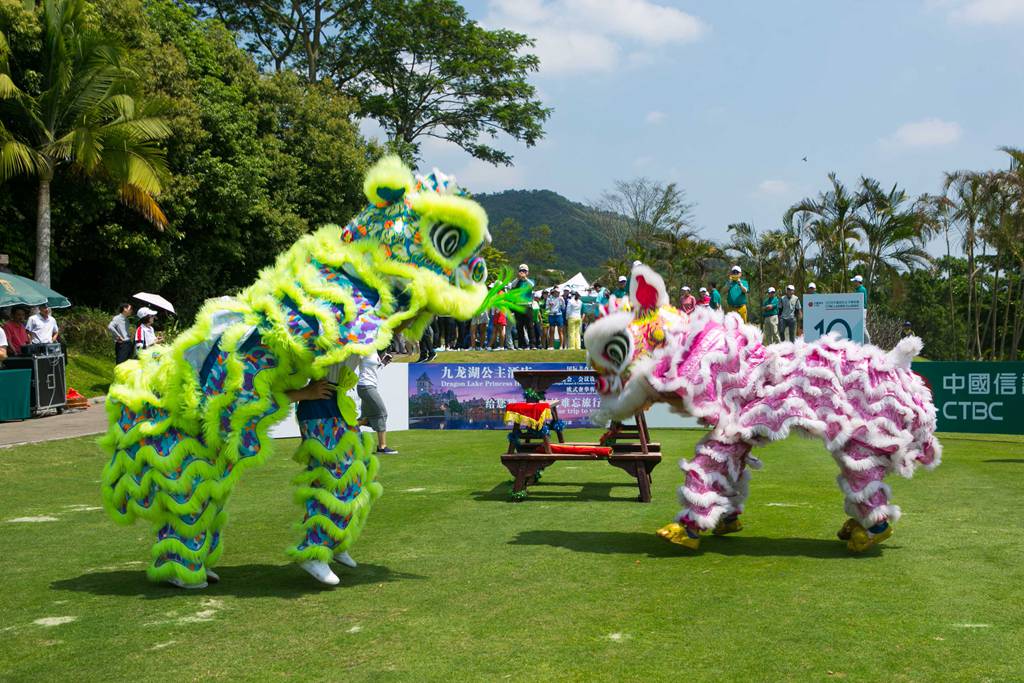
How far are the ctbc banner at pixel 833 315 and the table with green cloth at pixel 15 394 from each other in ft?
46.1

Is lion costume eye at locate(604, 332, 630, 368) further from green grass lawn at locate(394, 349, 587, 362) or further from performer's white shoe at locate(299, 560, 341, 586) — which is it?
green grass lawn at locate(394, 349, 587, 362)

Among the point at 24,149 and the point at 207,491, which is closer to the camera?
the point at 207,491

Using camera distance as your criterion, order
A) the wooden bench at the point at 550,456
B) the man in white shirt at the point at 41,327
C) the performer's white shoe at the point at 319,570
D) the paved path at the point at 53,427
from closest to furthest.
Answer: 1. the performer's white shoe at the point at 319,570
2. the wooden bench at the point at 550,456
3. the paved path at the point at 53,427
4. the man in white shirt at the point at 41,327

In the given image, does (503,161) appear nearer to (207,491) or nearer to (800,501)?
(800,501)

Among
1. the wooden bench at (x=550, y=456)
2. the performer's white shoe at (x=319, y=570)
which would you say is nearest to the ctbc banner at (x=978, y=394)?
the wooden bench at (x=550, y=456)

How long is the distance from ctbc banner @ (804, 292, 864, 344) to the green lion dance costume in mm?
13333

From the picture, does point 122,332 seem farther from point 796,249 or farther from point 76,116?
point 796,249

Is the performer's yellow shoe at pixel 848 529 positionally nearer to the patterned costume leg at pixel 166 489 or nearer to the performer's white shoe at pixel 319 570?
the performer's white shoe at pixel 319 570

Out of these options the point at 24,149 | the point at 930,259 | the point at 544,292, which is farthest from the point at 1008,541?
the point at 930,259

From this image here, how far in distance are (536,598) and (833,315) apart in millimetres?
13940

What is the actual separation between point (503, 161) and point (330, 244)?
34.7m

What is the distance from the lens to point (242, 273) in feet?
111

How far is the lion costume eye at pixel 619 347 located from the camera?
7.32 meters

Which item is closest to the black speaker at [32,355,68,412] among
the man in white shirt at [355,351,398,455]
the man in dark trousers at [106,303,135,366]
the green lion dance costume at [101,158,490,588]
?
the man in dark trousers at [106,303,135,366]
